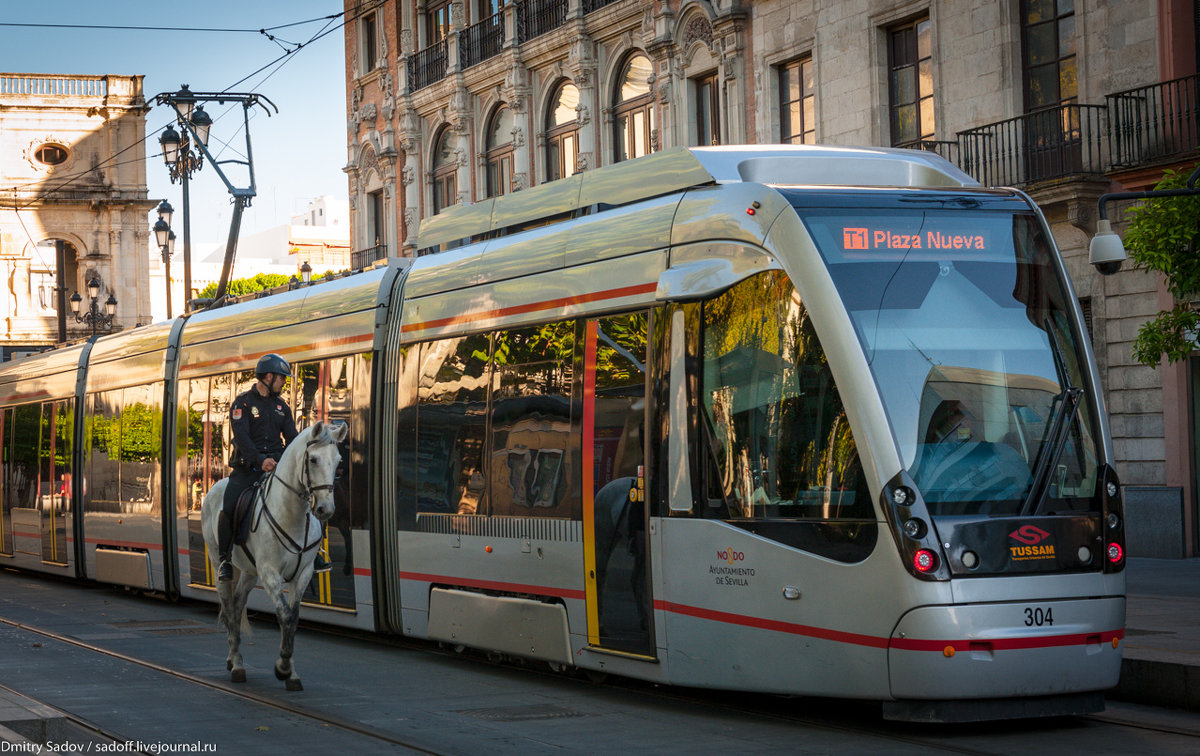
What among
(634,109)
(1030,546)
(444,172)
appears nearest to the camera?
(1030,546)

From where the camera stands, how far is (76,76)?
6819 cm

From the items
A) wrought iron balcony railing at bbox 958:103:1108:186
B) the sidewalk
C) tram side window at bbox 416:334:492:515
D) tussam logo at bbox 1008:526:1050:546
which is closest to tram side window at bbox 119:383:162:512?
tram side window at bbox 416:334:492:515

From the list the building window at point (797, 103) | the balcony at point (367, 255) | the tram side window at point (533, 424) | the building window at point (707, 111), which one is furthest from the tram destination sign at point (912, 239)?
the balcony at point (367, 255)

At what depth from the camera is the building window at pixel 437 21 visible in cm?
3681

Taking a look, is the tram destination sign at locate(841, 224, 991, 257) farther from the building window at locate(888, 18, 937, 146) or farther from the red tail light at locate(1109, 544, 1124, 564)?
the building window at locate(888, 18, 937, 146)

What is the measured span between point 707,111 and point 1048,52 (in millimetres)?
8426

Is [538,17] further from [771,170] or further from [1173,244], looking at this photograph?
[771,170]

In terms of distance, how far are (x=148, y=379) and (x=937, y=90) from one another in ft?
38.6

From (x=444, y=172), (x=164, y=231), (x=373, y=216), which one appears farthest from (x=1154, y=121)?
(x=373, y=216)

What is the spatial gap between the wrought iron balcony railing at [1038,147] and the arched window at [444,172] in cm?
1656

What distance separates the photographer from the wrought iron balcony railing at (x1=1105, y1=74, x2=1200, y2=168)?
1866 cm

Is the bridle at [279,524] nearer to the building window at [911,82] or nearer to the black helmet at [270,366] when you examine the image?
the black helmet at [270,366]

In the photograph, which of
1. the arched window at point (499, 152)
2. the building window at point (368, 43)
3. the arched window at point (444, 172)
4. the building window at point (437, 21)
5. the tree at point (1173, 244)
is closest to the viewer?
the tree at point (1173, 244)

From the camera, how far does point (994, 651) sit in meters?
8.02
